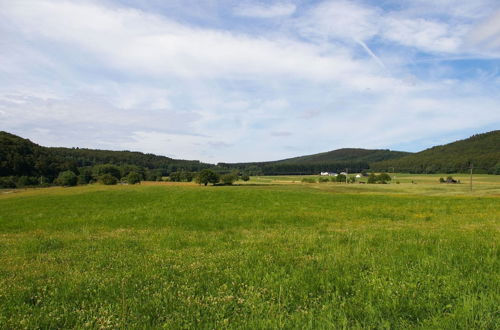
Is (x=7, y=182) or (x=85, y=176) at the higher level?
(x=85, y=176)

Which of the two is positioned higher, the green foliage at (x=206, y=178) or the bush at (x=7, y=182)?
the green foliage at (x=206, y=178)

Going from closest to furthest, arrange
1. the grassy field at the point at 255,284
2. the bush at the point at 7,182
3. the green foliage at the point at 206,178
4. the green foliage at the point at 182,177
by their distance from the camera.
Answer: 1. the grassy field at the point at 255,284
2. the green foliage at the point at 206,178
3. the bush at the point at 7,182
4. the green foliage at the point at 182,177

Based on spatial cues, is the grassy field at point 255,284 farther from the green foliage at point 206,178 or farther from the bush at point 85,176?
the bush at point 85,176

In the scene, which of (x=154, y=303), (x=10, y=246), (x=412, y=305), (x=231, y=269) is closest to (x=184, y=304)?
(x=154, y=303)

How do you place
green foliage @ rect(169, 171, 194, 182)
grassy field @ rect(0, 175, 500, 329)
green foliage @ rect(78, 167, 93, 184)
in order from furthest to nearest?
green foliage @ rect(169, 171, 194, 182) → green foliage @ rect(78, 167, 93, 184) → grassy field @ rect(0, 175, 500, 329)

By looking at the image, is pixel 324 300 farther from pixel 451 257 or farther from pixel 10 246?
pixel 10 246

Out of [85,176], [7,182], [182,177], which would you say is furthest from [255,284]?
[85,176]

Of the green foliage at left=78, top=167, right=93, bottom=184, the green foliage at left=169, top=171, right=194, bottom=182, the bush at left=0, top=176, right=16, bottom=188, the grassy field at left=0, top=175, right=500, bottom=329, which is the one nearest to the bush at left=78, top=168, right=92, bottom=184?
the green foliage at left=78, top=167, right=93, bottom=184

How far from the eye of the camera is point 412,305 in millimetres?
5145

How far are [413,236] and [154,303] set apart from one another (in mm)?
9961

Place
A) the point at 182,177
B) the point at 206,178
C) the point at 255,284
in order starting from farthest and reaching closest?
the point at 182,177 → the point at 206,178 → the point at 255,284

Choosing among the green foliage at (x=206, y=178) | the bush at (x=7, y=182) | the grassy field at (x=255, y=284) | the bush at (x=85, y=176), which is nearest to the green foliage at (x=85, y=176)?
the bush at (x=85, y=176)

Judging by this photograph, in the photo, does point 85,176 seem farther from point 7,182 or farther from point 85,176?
point 7,182

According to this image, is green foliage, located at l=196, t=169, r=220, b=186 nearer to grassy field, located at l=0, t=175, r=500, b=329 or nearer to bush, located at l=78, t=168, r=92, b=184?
bush, located at l=78, t=168, r=92, b=184
